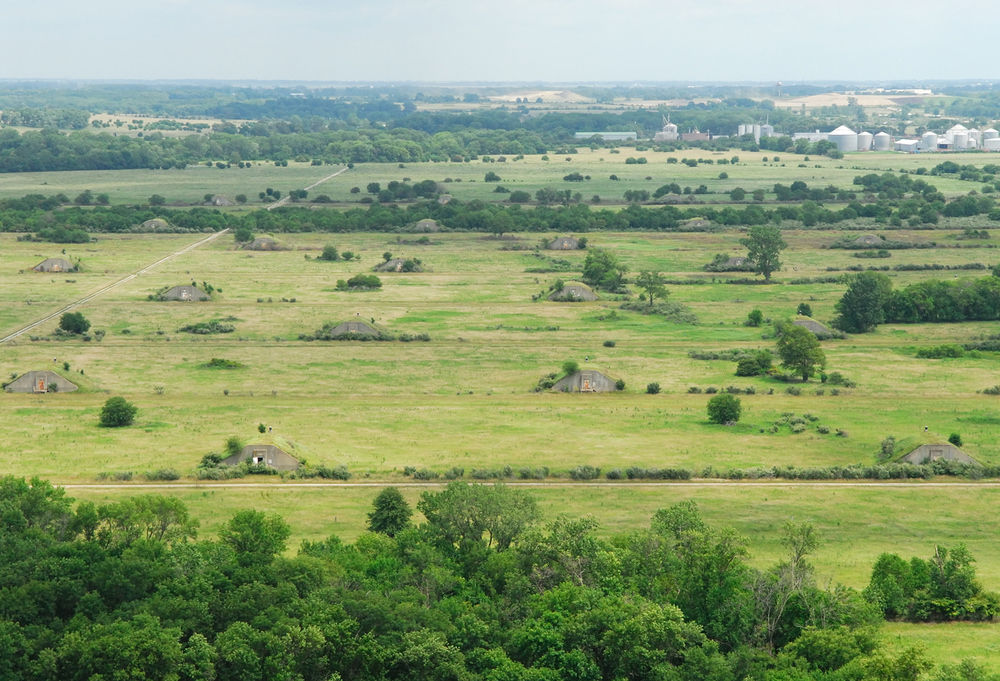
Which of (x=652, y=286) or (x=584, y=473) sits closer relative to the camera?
(x=584, y=473)

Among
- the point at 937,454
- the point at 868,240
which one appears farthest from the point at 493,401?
the point at 868,240

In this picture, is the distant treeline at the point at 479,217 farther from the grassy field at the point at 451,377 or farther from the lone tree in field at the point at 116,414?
the lone tree in field at the point at 116,414

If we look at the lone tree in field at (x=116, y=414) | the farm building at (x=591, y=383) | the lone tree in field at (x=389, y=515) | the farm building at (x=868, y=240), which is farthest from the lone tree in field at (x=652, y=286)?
the lone tree in field at (x=389, y=515)

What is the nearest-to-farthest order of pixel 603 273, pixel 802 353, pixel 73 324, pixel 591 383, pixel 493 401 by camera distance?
pixel 493 401 → pixel 591 383 → pixel 802 353 → pixel 73 324 → pixel 603 273

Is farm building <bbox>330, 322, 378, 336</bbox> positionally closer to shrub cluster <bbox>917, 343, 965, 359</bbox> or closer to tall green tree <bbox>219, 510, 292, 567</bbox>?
shrub cluster <bbox>917, 343, 965, 359</bbox>

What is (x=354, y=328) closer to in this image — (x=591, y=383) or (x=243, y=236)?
(x=591, y=383)

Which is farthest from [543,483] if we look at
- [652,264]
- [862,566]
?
[652,264]
